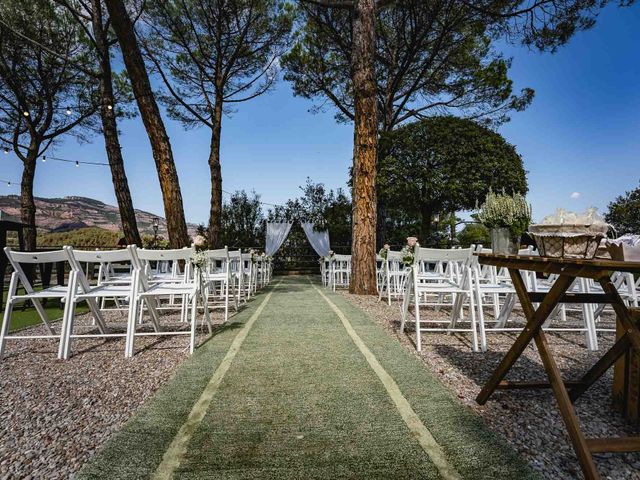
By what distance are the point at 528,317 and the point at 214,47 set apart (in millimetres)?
11935

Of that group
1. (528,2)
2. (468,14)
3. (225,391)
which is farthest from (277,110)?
(225,391)

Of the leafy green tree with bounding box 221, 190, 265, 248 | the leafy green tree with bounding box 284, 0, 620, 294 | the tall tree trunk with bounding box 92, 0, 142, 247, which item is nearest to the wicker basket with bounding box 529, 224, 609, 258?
the leafy green tree with bounding box 284, 0, 620, 294

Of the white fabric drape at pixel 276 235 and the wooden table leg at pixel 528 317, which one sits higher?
the white fabric drape at pixel 276 235

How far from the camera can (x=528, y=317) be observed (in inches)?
62.7

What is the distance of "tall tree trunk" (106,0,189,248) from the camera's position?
5.96m

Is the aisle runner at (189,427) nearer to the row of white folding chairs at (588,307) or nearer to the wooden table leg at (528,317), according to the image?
the wooden table leg at (528,317)

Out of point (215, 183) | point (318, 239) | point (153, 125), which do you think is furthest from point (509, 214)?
point (318, 239)

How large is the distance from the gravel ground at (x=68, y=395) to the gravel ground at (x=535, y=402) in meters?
1.73

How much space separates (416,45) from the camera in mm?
10461

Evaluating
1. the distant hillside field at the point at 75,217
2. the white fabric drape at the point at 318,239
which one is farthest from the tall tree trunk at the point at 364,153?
the distant hillside field at the point at 75,217

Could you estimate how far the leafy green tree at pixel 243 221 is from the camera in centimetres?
1336

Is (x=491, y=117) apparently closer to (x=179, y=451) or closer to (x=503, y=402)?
(x=503, y=402)

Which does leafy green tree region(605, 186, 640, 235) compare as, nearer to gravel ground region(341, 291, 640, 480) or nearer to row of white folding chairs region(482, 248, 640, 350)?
row of white folding chairs region(482, 248, 640, 350)

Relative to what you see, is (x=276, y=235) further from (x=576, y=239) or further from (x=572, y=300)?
(x=576, y=239)
